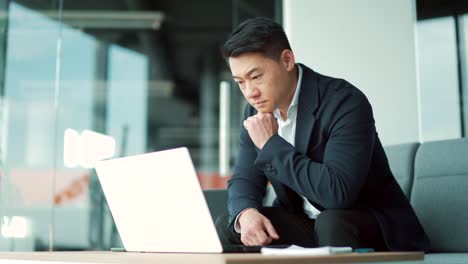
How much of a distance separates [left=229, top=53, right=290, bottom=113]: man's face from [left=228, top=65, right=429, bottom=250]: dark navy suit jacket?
73 millimetres

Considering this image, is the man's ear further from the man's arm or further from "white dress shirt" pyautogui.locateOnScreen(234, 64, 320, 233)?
the man's arm

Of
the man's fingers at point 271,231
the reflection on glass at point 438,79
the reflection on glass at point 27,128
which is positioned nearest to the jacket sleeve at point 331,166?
the man's fingers at point 271,231

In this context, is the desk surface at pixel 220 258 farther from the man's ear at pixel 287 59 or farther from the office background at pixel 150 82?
the office background at pixel 150 82

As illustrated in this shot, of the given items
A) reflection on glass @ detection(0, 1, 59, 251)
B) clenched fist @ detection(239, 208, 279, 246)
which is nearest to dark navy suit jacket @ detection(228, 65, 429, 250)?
clenched fist @ detection(239, 208, 279, 246)

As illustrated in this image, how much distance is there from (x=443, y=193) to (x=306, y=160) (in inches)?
33.7

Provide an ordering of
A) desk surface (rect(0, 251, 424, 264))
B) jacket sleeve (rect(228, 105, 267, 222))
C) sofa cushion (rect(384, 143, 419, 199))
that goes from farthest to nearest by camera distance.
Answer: sofa cushion (rect(384, 143, 419, 199)) < jacket sleeve (rect(228, 105, 267, 222)) < desk surface (rect(0, 251, 424, 264))

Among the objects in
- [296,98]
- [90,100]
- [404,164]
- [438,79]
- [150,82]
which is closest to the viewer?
[296,98]

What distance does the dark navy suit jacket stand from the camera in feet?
5.24

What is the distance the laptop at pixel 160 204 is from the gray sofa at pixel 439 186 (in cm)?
116

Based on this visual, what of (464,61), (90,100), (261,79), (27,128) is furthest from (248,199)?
(90,100)

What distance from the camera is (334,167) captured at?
1.61 m

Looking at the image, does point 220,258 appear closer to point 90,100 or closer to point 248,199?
point 248,199

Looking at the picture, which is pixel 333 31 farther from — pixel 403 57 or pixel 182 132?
pixel 182 132

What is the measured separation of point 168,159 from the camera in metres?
1.16
